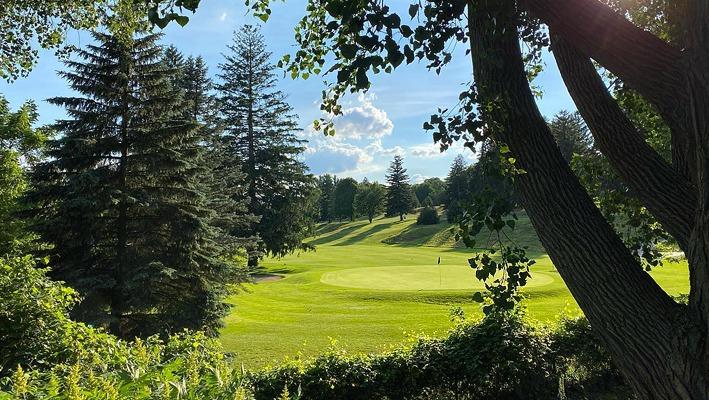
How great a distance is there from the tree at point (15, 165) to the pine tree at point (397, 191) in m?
63.9

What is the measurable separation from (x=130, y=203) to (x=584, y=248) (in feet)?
41.1

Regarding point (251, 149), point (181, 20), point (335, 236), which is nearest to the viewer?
point (181, 20)

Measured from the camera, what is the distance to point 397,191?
278 ft

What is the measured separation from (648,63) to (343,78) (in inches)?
59.8

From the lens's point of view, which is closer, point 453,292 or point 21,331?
point 21,331

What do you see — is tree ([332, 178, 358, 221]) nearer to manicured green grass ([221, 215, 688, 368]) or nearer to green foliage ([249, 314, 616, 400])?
manicured green grass ([221, 215, 688, 368])

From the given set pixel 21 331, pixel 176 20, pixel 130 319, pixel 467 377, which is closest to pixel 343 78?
pixel 176 20

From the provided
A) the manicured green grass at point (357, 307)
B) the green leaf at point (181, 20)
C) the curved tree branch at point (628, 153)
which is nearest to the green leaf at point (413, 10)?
the green leaf at point (181, 20)

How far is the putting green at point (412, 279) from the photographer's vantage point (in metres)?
20.2

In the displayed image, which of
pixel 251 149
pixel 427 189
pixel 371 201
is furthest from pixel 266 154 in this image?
pixel 427 189

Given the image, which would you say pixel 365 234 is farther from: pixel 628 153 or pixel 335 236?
pixel 628 153

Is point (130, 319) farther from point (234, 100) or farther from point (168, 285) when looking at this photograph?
point (234, 100)

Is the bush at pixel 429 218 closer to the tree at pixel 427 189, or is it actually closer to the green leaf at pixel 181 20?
the tree at pixel 427 189

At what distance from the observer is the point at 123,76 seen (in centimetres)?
1280
